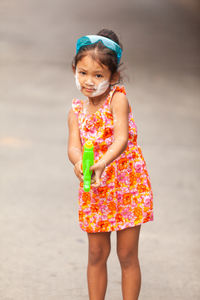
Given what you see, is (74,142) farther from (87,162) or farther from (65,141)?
(65,141)

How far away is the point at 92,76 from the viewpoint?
250 centimetres

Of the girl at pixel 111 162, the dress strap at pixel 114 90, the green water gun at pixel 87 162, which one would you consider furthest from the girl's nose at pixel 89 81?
the green water gun at pixel 87 162

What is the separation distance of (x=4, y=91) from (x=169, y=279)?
5.59 metres

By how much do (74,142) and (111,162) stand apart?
0.24m

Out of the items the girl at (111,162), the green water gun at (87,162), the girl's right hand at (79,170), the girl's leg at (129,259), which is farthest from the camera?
the girl's leg at (129,259)

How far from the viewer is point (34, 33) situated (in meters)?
12.2

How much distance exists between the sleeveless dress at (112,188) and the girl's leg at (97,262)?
0.07 meters

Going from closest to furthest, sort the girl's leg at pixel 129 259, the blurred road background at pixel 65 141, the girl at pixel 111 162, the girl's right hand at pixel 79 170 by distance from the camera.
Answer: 1. the girl's right hand at pixel 79 170
2. the girl at pixel 111 162
3. the girl's leg at pixel 129 259
4. the blurred road background at pixel 65 141

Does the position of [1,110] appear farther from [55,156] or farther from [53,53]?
[53,53]

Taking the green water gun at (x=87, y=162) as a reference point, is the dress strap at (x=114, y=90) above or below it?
above

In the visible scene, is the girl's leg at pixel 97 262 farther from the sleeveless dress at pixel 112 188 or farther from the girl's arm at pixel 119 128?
the girl's arm at pixel 119 128

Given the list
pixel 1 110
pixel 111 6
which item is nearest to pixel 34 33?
pixel 111 6

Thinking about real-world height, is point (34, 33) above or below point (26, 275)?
above

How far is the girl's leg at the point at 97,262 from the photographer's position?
2635 millimetres
